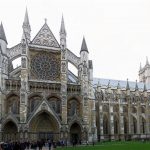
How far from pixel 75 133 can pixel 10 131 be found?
10.2 metres

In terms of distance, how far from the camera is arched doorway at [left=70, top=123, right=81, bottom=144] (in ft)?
152

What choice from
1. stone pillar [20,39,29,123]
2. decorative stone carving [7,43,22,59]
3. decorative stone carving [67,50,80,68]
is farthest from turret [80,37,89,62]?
decorative stone carving [7,43,22,59]

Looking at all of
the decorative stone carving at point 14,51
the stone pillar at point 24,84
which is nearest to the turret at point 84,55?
the stone pillar at point 24,84

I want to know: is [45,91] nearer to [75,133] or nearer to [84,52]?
[75,133]

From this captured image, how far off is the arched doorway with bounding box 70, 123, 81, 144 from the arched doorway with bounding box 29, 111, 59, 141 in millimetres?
2985

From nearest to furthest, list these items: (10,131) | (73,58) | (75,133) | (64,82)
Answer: (10,131)
(64,82)
(75,133)
(73,58)

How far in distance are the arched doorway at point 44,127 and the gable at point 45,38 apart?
1160 centimetres

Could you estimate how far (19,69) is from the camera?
A: 47938mm

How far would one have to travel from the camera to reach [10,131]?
43688mm

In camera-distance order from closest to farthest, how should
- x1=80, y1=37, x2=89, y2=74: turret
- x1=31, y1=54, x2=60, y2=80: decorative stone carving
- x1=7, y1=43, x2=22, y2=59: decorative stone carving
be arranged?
x1=7, y1=43, x2=22, y2=59: decorative stone carving
x1=31, y1=54, x2=60, y2=80: decorative stone carving
x1=80, y1=37, x2=89, y2=74: turret

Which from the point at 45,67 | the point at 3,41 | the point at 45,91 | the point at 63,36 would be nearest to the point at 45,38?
the point at 63,36

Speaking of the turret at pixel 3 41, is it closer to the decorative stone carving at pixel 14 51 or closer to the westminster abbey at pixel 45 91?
the westminster abbey at pixel 45 91

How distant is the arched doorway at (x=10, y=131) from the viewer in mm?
42953

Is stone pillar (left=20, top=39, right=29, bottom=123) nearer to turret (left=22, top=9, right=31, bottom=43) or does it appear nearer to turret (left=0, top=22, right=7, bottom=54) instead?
turret (left=22, top=9, right=31, bottom=43)
